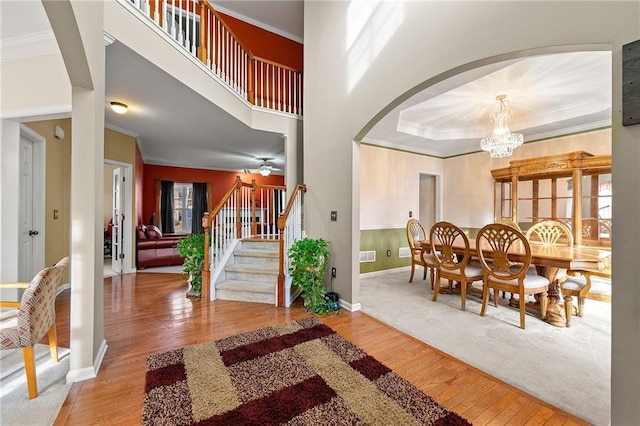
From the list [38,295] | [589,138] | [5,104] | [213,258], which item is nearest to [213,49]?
[5,104]

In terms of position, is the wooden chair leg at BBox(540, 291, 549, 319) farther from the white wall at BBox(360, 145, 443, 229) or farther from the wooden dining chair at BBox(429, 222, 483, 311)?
the white wall at BBox(360, 145, 443, 229)

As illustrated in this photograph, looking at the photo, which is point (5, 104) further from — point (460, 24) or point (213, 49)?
point (460, 24)

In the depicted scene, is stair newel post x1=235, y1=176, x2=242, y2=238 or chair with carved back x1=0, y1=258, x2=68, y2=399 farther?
stair newel post x1=235, y1=176, x2=242, y2=238

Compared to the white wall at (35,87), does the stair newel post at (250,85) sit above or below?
above

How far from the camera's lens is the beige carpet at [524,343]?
172 cm

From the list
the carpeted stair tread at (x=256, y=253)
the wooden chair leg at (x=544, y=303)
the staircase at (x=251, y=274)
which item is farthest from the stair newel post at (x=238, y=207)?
the wooden chair leg at (x=544, y=303)

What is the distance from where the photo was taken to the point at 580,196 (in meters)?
4.03

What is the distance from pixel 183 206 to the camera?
8844 mm

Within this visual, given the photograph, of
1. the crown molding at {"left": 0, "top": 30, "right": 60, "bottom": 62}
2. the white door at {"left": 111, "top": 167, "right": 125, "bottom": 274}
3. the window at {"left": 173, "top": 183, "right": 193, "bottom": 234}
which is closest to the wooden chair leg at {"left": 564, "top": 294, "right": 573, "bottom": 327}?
the crown molding at {"left": 0, "top": 30, "right": 60, "bottom": 62}

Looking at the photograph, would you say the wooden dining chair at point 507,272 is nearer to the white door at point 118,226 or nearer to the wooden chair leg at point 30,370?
the wooden chair leg at point 30,370

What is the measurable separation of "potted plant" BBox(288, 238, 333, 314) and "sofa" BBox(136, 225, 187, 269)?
3.80 metres

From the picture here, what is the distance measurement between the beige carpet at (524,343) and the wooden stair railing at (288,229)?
3.67ft

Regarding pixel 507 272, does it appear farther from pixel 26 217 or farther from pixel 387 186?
pixel 26 217

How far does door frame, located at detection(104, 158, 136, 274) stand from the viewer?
16.4 ft
